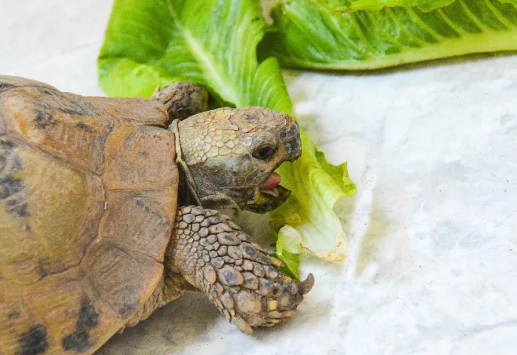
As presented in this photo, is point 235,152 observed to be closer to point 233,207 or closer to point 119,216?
point 233,207

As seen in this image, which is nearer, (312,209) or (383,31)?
(312,209)

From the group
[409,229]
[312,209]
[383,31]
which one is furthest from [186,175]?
[383,31]

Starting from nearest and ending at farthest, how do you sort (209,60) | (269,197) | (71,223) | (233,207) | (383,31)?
(71,223)
(233,207)
(269,197)
(383,31)
(209,60)

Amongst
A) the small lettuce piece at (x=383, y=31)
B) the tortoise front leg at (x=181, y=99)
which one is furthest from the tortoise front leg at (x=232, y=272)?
the small lettuce piece at (x=383, y=31)

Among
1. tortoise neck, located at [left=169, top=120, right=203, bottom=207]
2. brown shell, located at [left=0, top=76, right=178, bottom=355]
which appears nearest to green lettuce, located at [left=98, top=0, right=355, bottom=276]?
tortoise neck, located at [left=169, top=120, right=203, bottom=207]

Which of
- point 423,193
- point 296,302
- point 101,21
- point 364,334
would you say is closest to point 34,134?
point 296,302

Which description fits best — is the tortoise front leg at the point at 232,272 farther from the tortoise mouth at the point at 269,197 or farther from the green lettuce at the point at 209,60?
the green lettuce at the point at 209,60

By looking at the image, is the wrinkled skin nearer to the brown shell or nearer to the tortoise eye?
the tortoise eye
